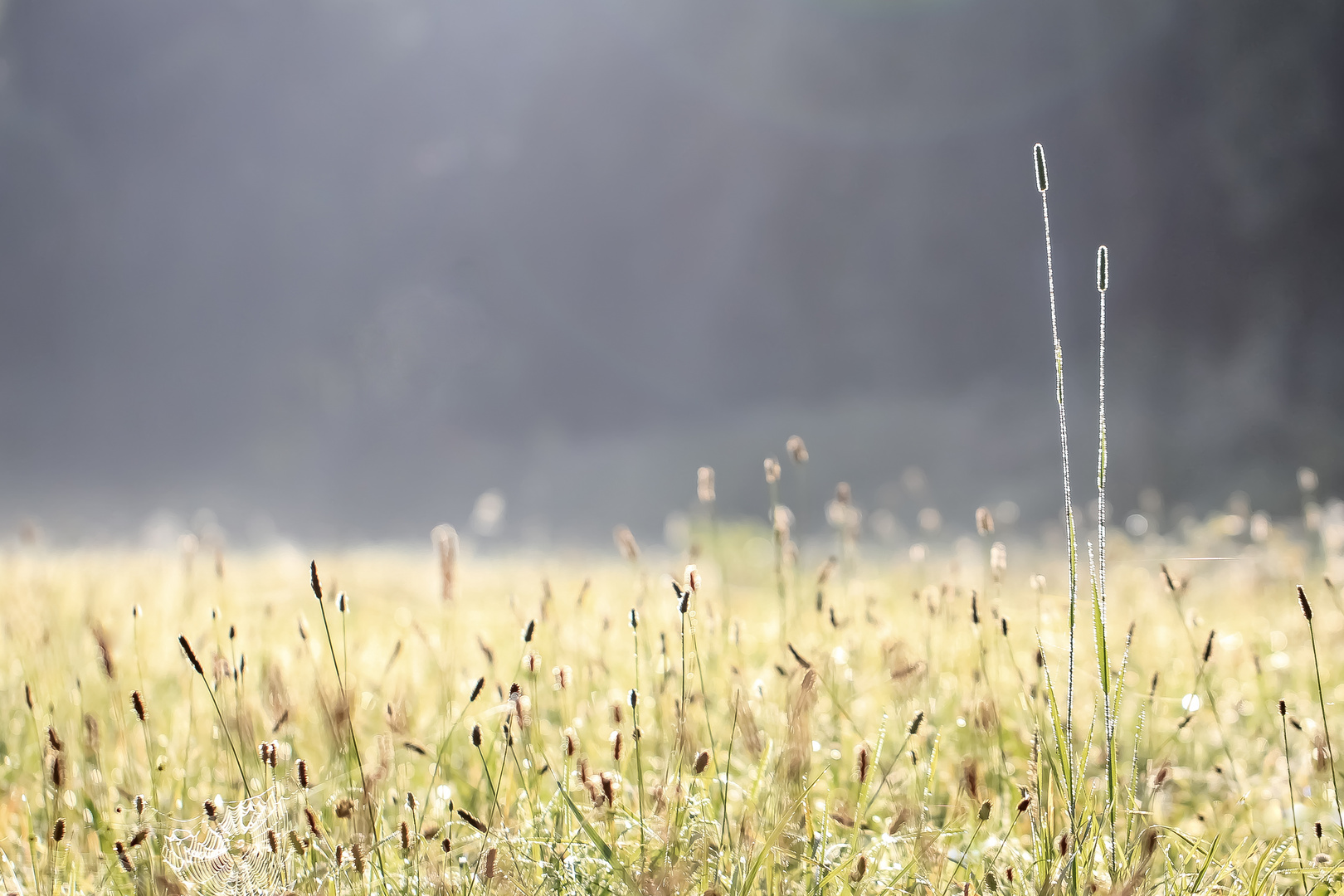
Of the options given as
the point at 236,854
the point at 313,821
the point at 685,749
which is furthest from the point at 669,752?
the point at 236,854

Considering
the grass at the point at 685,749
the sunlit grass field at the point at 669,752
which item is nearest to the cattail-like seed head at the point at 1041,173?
the grass at the point at 685,749

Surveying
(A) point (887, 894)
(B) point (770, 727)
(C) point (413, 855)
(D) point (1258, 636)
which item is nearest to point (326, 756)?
(C) point (413, 855)

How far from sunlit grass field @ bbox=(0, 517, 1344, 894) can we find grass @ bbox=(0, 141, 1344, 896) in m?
0.02

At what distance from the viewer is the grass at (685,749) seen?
5.20ft

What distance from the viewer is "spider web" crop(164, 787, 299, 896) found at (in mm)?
1649

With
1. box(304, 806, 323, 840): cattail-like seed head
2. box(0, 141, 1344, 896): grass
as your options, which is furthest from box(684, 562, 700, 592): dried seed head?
box(304, 806, 323, 840): cattail-like seed head

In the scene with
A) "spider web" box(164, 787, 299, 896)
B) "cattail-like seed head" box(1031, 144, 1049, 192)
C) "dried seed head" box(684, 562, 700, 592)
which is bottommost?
"spider web" box(164, 787, 299, 896)

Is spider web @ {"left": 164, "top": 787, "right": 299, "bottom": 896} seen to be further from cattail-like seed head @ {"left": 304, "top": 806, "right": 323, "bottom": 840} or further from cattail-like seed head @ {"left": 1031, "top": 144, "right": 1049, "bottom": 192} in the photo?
cattail-like seed head @ {"left": 1031, "top": 144, "right": 1049, "bottom": 192}

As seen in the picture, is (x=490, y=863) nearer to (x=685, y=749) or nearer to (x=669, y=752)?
(x=685, y=749)

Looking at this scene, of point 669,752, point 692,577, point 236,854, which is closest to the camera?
point 692,577

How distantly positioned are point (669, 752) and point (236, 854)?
1.09m

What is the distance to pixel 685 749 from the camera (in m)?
1.72

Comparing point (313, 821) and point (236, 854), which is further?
point (236, 854)

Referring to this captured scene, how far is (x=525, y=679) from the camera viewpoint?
3.01m
